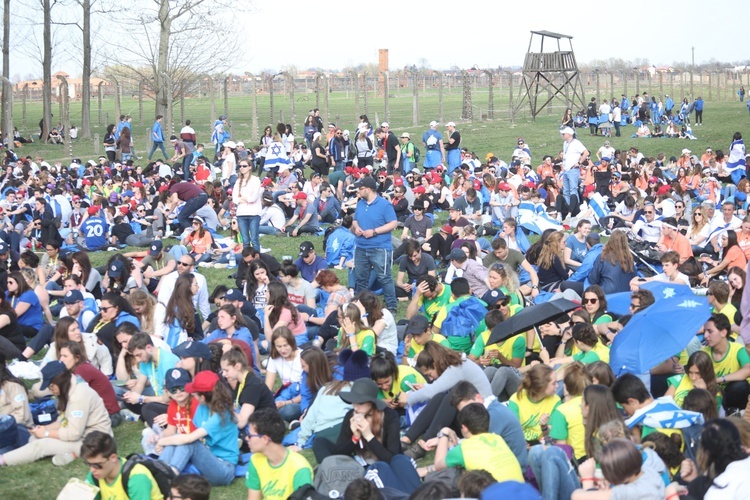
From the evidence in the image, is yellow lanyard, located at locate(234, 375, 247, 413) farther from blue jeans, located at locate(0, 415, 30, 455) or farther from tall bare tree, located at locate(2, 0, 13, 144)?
tall bare tree, located at locate(2, 0, 13, 144)

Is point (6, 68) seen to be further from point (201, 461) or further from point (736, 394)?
point (736, 394)

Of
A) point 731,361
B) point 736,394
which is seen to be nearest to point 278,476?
point 736,394

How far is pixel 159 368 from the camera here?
29.9ft

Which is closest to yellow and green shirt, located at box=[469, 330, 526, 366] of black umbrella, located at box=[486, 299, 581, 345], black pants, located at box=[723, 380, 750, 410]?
black umbrella, located at box=[486, 299, 581, 345]

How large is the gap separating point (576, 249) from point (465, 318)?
3.51 metres

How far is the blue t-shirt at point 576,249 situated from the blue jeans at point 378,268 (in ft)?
8.20

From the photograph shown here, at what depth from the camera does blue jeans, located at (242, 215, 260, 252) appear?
1548cm

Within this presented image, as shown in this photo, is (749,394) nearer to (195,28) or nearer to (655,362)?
(655,362)

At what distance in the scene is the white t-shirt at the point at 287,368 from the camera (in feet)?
30.2

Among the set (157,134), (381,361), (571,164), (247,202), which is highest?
(157,134)

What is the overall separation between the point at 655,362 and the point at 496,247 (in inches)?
174

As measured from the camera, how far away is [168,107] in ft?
117

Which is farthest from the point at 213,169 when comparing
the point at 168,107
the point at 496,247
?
the point at 496,247

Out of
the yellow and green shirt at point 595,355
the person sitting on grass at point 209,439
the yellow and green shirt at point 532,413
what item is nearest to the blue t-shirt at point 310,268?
the yellow and green shirt at point 595,355
